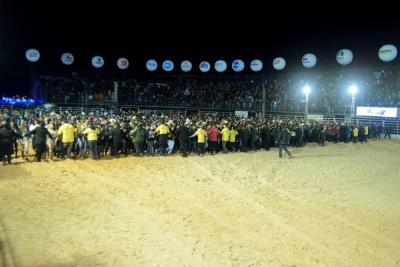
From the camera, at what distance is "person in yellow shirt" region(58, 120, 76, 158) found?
16000mm

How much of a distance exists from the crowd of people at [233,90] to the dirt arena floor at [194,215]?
74.5 feet

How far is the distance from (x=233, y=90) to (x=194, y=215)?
37049 mm

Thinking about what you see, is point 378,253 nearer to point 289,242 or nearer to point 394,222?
point 289,242

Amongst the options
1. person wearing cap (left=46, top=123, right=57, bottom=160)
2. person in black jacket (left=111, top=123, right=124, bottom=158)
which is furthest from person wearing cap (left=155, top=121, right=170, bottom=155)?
person wearing cap (left=46, top=123, right=57, bottom=160)

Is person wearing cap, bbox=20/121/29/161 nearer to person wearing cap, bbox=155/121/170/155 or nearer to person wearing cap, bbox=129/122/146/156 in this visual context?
person wearing cap, bbox=129/122/146/156

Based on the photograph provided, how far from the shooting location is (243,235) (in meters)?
8.44

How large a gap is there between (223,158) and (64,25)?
32977mm

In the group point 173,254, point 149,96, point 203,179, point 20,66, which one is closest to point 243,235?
point 173,254

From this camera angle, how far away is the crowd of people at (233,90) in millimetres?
38188

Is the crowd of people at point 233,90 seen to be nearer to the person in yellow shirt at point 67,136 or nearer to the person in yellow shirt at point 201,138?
the person in yellow shirt at point 201,138

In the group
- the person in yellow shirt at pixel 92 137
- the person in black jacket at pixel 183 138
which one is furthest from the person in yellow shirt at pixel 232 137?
the person in yellow shirt at pixel 92 137

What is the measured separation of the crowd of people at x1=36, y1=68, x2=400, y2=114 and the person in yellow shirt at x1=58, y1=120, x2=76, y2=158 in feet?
63.6

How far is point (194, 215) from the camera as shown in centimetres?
968

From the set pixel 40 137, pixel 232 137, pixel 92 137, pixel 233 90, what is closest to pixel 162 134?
pixel 92 137
